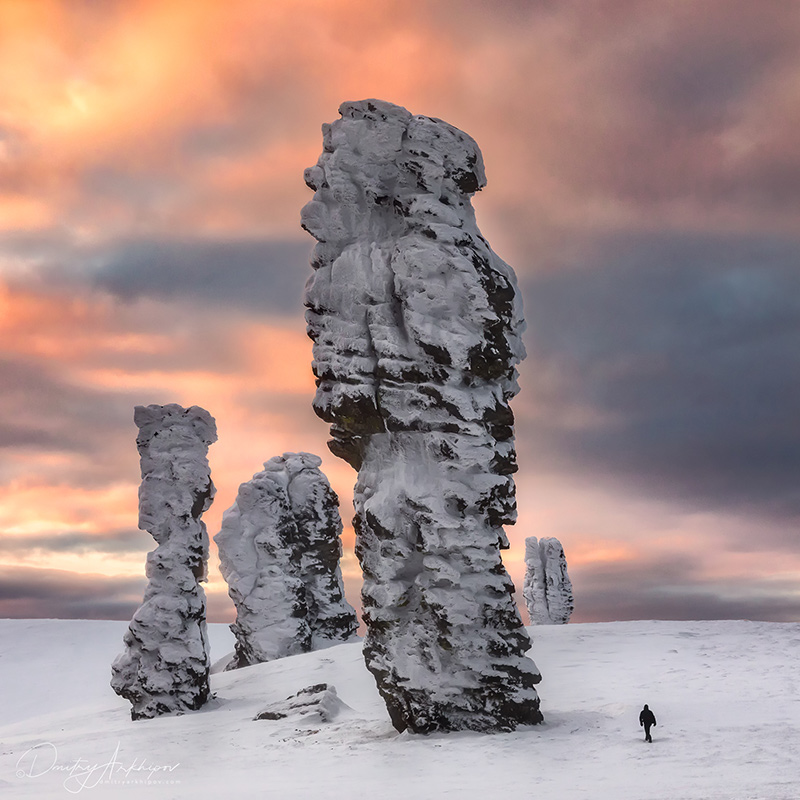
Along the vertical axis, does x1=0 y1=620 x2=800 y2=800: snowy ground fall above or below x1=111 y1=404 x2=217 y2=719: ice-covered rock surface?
below

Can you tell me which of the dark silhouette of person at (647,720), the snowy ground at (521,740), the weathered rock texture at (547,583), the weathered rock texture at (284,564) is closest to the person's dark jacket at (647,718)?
the dark silhouette of person at (647,720)

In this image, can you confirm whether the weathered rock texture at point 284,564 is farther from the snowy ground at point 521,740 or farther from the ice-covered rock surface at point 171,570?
the ice-covered rock surface at point 171,570

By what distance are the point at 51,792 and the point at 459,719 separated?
5.75 metres

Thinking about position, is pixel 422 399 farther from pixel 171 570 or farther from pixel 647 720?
pixel 171 570

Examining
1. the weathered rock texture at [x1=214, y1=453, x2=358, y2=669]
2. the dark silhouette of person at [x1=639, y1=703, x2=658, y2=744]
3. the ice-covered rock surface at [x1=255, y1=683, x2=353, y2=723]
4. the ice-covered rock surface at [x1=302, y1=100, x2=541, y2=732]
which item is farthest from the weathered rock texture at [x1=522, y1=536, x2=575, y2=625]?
the dark silhouette of person at [x1=639, y1=703, x2=658, y2=744]

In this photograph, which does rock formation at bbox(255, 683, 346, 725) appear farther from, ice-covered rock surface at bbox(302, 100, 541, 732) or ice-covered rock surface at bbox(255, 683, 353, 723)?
ice-covered rock surface at bbox(302, 100, 541, 732)

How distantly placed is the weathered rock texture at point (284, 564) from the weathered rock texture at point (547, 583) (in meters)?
15.5

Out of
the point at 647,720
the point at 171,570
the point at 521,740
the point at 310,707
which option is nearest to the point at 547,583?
the point at 171,570

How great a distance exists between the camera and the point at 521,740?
11.4m

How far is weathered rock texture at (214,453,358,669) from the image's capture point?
25875mm

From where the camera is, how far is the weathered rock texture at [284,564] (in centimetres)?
2588

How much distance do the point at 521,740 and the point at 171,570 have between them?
34.2ft

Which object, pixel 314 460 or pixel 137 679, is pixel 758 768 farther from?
pixel 314 460

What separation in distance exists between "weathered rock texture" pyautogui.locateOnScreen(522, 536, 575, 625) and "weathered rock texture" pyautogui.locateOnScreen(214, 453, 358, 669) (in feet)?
50.9
